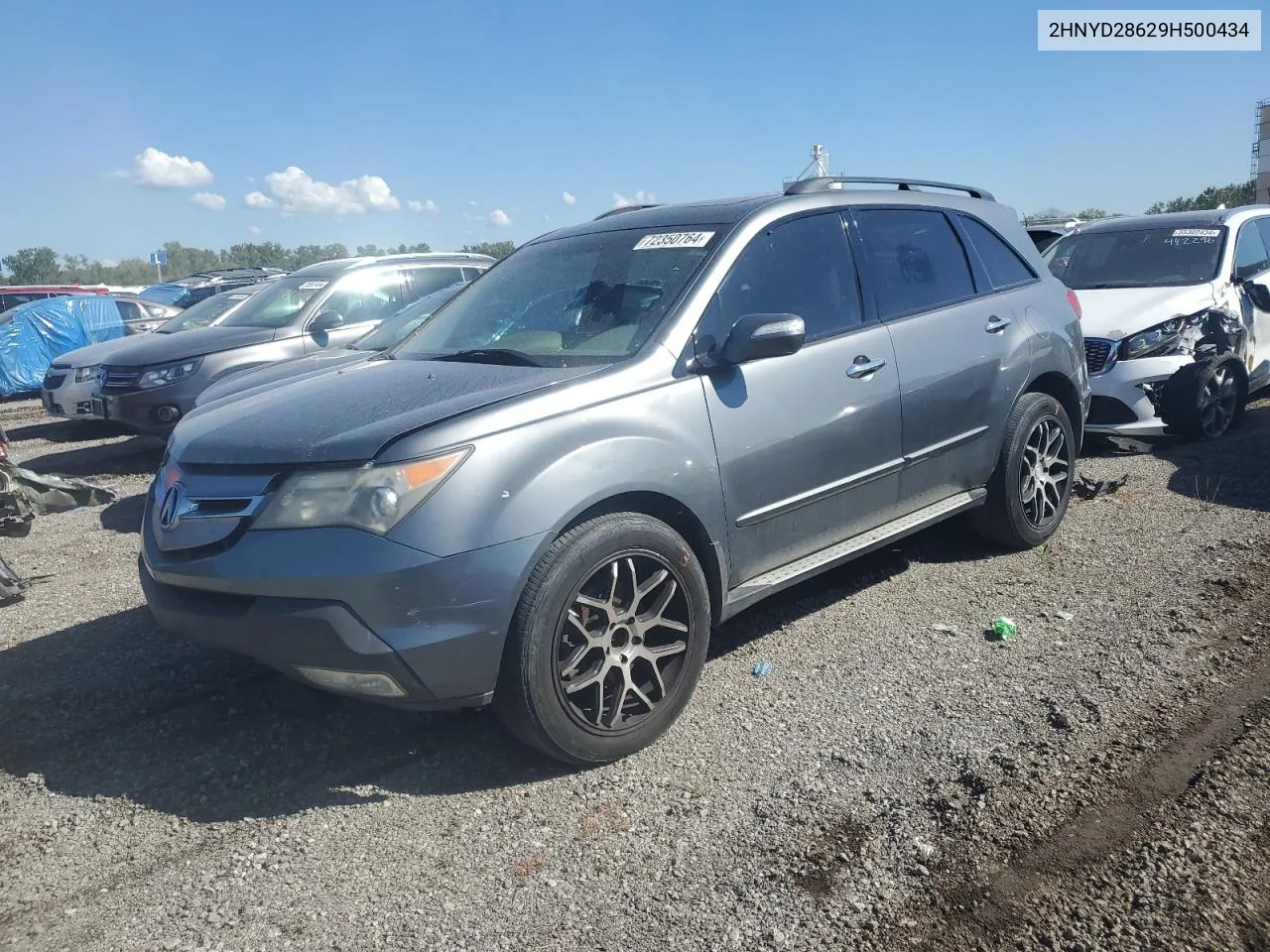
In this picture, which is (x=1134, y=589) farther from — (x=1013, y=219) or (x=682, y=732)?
(x=682, y=732)

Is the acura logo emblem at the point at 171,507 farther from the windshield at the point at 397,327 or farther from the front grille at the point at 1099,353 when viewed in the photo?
the front grille at the point at 1099,353

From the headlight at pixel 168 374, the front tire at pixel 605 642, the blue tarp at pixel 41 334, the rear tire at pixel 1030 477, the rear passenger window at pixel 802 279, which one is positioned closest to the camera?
the front tire at pixel 605 642

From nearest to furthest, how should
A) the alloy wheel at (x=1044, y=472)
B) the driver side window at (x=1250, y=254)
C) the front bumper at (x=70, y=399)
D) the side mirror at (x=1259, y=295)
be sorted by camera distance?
the alloy wheel at (x=1044, y=472) → the side mirror at (x=1259, y=295) → the driver side window at (x=1250, y=254) → the front bumper at (x=70, y=399)

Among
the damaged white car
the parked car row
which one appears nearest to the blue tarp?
the parked car row

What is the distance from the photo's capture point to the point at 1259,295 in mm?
7805

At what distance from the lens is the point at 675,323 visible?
360cm

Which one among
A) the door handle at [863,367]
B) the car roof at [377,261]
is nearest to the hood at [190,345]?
the car roof at [377,261]

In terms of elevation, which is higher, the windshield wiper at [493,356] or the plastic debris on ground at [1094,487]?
the windshield wiper at [493,356]

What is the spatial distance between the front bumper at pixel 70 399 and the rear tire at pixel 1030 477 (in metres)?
9.15

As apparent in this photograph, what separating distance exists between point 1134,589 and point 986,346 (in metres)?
1.35

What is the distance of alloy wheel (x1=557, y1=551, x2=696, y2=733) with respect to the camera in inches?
124

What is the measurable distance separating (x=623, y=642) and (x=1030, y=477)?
9.24 feet

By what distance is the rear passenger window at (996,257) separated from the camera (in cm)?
507

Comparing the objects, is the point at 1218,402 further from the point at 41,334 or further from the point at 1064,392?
the point at 41,334
